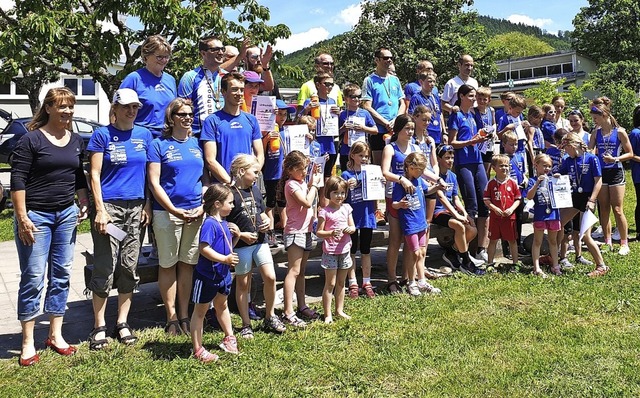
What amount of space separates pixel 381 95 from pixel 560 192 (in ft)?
8.10

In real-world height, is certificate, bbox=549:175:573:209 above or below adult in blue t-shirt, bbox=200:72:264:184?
below

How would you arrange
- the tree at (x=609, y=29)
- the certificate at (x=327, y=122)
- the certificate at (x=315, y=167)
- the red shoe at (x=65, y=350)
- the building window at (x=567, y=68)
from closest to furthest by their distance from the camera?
the red shoe at (x=65, y=350) → the certificate at (x=315, y=167) → the certificate at (x=327, y=122) → the tree at (x=609, y=29) → the building window at (x=567, y=68)

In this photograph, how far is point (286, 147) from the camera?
637cm

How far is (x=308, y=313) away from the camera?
18.3 feet

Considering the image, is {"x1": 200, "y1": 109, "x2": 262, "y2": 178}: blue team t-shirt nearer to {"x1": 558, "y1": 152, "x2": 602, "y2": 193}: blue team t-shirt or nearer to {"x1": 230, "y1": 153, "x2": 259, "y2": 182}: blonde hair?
{"x1": 230, "y1": 153, "x2": 259, "y2": 182}: blonde hair

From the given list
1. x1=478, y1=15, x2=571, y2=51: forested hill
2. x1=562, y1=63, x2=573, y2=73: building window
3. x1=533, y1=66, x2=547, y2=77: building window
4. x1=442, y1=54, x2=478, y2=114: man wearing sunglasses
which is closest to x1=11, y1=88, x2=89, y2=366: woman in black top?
x1=442, y1=54, x2=478, y2=114: man wearing sunglasses

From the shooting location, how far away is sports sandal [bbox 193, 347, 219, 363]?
4.46m

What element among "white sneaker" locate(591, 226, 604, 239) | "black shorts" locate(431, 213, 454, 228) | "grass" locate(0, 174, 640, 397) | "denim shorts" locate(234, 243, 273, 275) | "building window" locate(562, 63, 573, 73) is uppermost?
"building window" locate(562, 63, 573, 73)

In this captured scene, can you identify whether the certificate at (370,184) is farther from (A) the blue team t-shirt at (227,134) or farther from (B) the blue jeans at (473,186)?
(B) the blue jeans at (473,186)

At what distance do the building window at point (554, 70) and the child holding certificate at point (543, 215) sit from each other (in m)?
60.0

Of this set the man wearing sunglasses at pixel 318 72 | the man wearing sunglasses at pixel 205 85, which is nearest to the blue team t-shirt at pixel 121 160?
the man wearing sunglasses at pixel 205 85

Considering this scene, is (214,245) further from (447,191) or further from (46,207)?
(447,191)

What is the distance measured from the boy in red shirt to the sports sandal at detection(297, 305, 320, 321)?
2.81 m

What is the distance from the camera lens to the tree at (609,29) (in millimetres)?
37438
